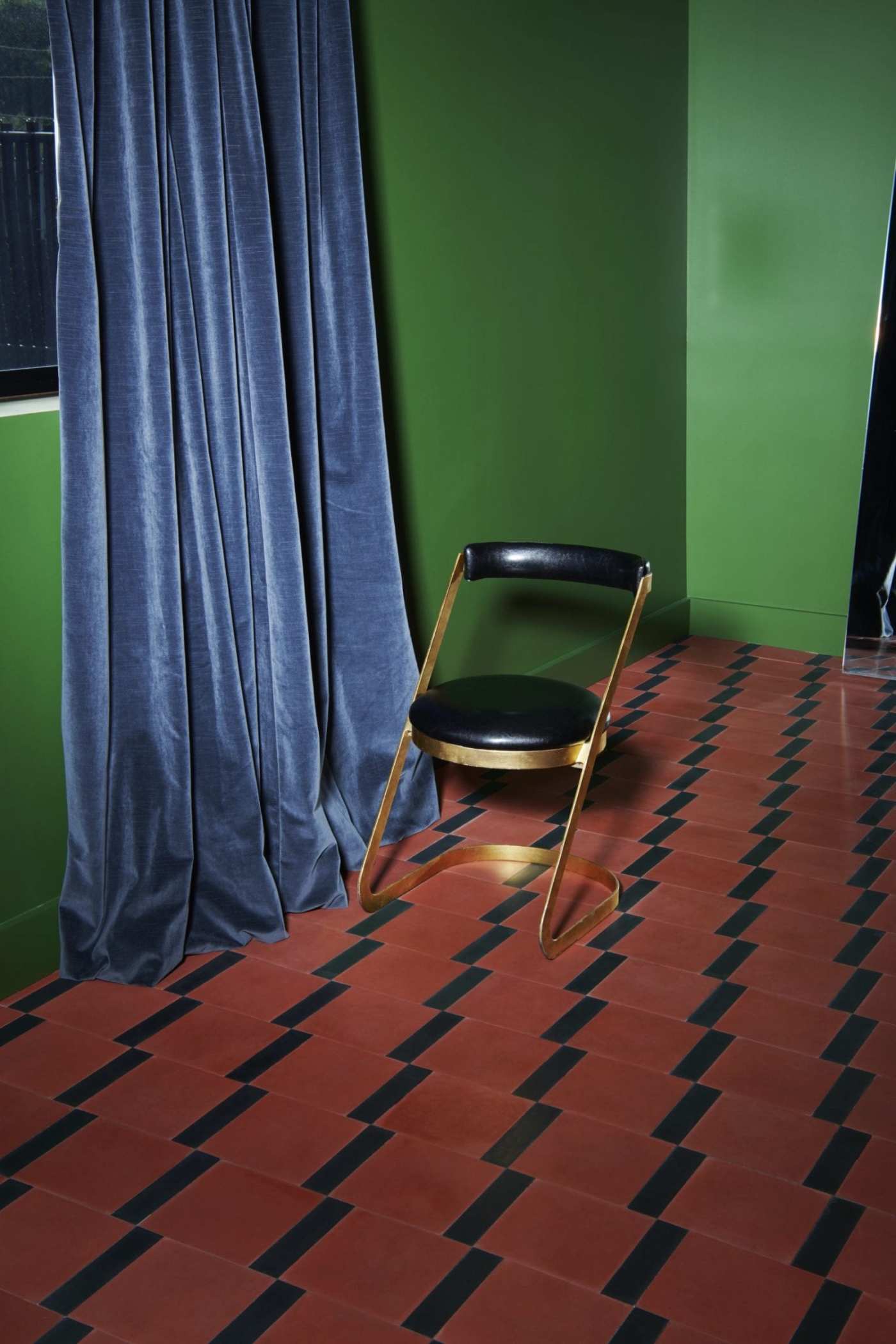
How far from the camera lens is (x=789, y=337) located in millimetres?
5062

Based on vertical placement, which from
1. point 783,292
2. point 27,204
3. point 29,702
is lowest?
point 29,702

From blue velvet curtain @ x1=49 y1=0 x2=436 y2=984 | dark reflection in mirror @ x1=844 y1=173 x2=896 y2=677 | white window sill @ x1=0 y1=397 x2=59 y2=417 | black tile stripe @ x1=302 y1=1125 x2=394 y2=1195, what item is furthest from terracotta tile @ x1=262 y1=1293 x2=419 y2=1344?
dark reflection in mirror @ x1=844 y1=173 x2=896 y2=677

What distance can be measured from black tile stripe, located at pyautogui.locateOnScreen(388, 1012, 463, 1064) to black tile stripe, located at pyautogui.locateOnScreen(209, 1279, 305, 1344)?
635 mm

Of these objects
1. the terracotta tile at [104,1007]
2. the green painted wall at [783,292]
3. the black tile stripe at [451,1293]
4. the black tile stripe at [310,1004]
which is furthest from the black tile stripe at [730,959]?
the green painted wall at [783,292]

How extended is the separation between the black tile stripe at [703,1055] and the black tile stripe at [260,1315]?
857 mm

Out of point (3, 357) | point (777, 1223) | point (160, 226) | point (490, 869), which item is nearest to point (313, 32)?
point (160, 226)

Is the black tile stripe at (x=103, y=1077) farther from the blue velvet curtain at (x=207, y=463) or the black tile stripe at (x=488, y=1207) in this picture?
the black tile stripe at (x=488, y=1207)

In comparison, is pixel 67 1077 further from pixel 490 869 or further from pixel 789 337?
pixel 789 337

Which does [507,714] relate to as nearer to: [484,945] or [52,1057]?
[484,945]

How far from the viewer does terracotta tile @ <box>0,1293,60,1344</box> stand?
204cm

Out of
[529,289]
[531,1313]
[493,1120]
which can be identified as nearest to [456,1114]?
[493,1120]

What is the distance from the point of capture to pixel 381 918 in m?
3.30

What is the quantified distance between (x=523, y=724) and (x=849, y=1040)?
2.96ft

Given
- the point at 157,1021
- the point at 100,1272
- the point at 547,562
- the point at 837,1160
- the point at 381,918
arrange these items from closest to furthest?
the point at 100,1272 → the point at 837,1160 → the point at 157,1021 → the point at 381,918 → the point at 547,562
